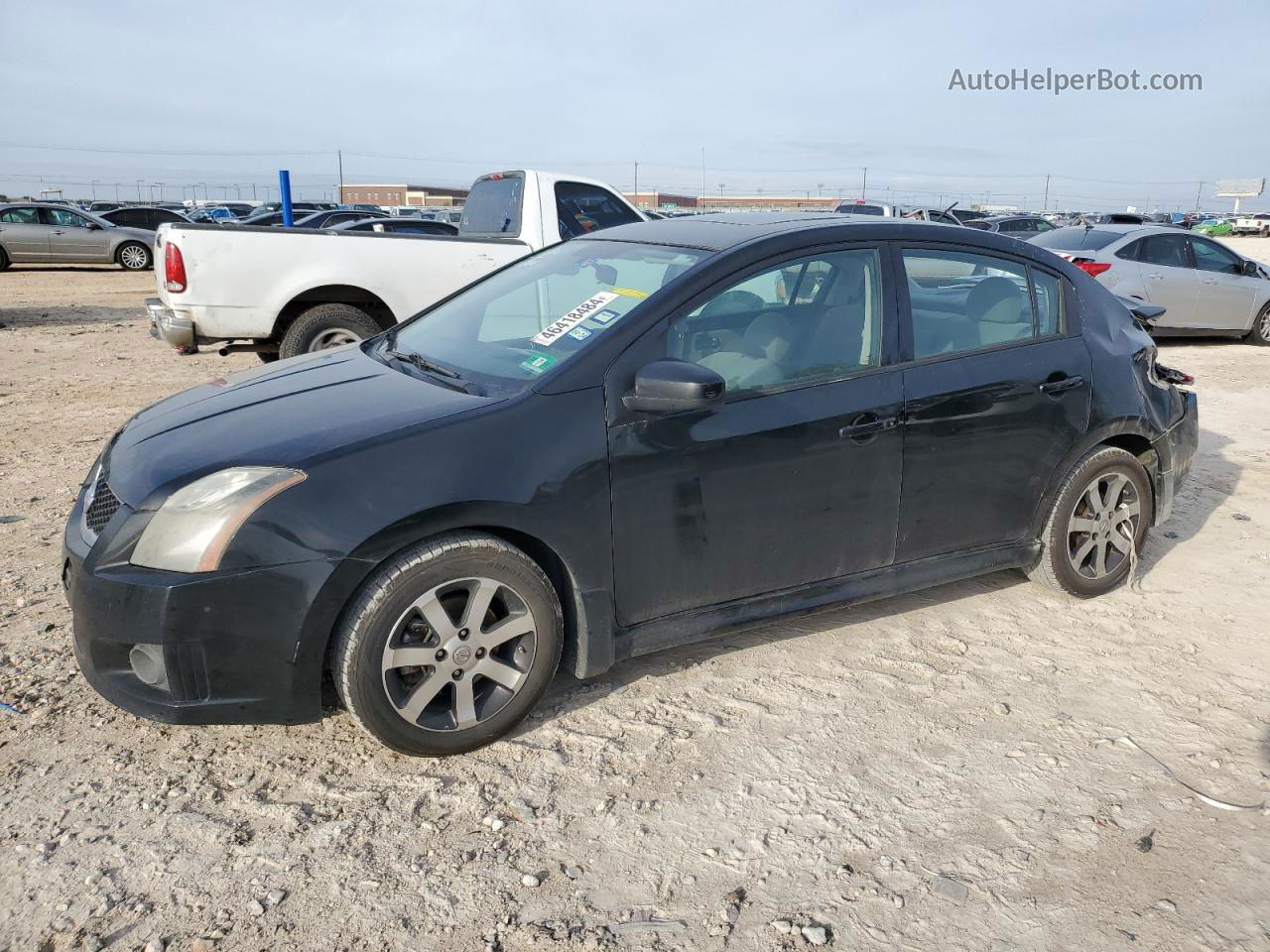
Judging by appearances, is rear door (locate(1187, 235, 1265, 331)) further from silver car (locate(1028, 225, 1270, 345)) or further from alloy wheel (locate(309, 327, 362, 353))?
alloy wheel (locate(309, 327, 362, 353))

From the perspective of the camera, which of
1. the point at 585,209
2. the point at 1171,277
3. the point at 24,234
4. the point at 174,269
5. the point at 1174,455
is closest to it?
the point at 1174,455

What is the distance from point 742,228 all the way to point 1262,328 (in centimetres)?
1199

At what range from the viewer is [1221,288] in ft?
40.9

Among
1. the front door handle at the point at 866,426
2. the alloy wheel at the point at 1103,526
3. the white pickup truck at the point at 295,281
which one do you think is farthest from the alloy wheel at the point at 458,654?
the white pickup truck at the point at 295,281

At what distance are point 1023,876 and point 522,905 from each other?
1.33 m

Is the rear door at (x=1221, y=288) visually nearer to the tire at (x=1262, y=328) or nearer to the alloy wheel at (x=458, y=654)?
the tire at (x=1262, y=328)

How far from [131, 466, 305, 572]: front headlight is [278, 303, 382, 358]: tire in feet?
16.3

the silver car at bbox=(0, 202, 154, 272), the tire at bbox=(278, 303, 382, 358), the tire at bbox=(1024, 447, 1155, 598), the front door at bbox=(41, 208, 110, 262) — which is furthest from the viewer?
the front door at bbox=(41, 208, 110, 262)

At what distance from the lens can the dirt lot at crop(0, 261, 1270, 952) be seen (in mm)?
2490

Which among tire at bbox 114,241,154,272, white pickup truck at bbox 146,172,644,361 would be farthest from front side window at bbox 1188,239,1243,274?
tire at bbox 114,241,154,272

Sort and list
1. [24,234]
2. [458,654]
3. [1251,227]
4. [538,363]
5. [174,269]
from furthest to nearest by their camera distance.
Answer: [1251,227]
[24,234]
[174,269]
[538,363]
[458,654]

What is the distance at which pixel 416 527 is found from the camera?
2939 millimetres

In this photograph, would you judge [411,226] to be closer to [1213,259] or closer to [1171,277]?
[1171,277]

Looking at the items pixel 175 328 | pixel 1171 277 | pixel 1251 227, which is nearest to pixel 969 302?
pixel 175 328
